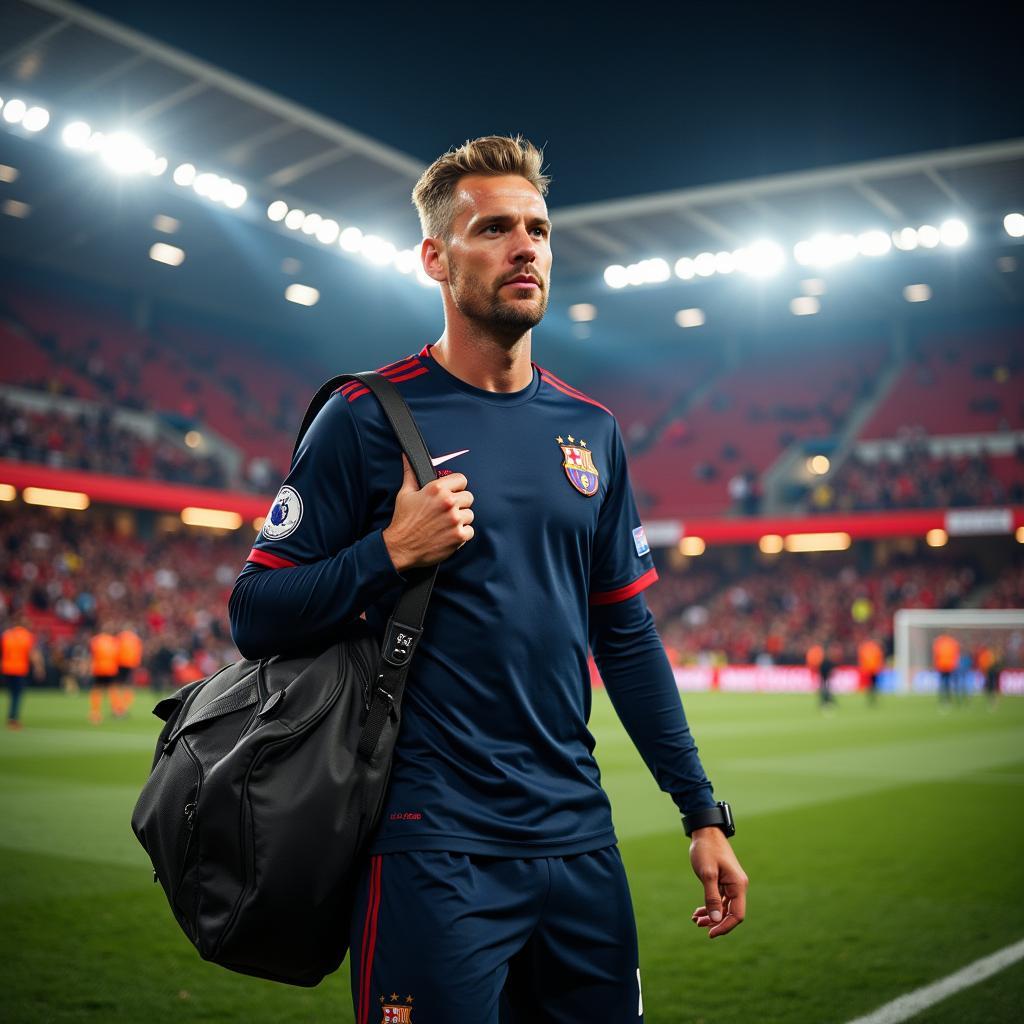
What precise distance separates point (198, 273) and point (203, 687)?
4134 cm

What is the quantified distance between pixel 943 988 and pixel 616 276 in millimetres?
37448

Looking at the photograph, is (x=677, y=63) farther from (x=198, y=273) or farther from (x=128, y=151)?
(x=198, y=273)

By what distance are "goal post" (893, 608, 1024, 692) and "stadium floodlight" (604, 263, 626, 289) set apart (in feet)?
48.1

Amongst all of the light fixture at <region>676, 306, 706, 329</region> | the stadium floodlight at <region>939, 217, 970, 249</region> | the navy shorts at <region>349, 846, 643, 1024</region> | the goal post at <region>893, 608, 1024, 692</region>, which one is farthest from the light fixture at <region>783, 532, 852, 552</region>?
the navy shorts at <region>349, 846, 643, 1024</region>

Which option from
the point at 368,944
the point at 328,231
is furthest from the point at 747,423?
the point at 368,944

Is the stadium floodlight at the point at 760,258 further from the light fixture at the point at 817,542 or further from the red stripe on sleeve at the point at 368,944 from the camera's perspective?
the red stripe on sleeve at the point at 368,944

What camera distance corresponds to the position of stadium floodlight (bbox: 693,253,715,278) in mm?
39656

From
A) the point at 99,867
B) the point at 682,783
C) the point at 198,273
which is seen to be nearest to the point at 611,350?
the point at 198,273

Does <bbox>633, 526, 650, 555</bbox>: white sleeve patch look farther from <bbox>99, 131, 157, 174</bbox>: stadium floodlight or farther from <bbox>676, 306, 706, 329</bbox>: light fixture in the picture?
<bbox>676, 306, 706, 329</bbox>: light fixture

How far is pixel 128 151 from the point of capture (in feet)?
95.7

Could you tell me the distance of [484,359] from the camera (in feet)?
8.84

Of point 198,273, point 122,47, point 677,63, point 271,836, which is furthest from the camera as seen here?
point 198,273

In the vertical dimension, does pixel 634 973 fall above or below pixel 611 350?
below

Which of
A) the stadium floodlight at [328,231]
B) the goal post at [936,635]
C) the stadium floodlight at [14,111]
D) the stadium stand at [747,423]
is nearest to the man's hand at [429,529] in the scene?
the stadium floodlight at [14,111]
